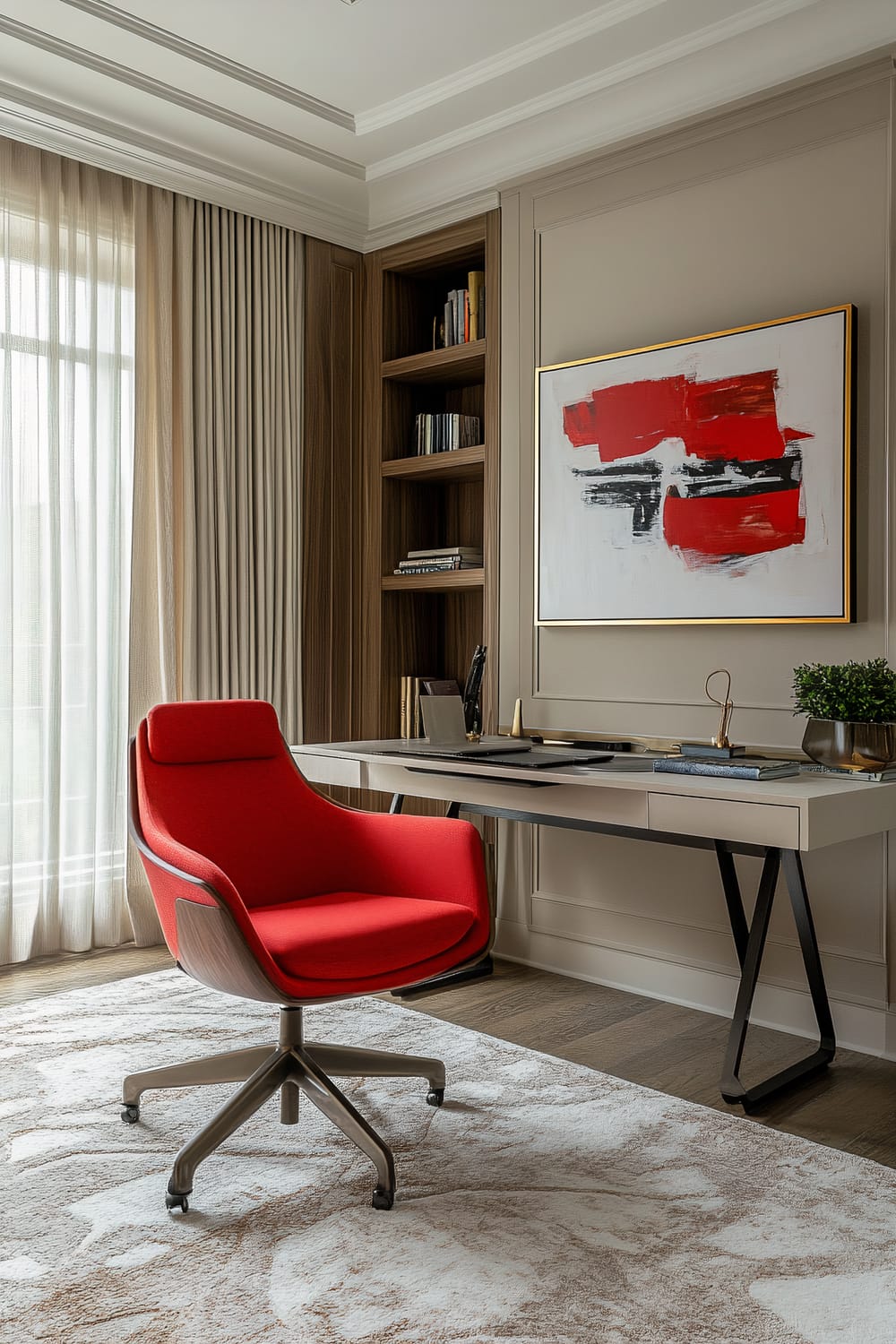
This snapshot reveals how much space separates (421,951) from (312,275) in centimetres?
294

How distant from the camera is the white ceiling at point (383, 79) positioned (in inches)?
114

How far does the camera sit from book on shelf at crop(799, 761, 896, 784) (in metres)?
2.48

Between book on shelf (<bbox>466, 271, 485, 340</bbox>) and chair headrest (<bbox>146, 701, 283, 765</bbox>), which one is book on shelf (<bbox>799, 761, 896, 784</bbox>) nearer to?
chair headrest (<bbox>146, 701, 283, 765</bbox>)

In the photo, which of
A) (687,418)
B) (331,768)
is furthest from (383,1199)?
(687,418)

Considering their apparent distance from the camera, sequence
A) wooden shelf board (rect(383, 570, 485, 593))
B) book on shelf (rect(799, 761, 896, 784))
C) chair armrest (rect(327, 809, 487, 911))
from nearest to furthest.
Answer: chair armrest (rect(327, 809, 487, 911))
book on shelf (rect(799, 761, 896, 784))
wooden shelf board (rect(383, 570, 485, 593))

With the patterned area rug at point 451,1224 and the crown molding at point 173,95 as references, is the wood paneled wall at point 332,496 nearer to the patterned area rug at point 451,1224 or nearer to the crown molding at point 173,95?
the crown molding at point 173,95

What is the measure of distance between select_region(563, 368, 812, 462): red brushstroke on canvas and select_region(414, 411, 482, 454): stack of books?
0.61 metres

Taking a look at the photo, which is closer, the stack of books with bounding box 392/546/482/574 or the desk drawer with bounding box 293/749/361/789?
the desk drawer with bounding box 293/749/361/789

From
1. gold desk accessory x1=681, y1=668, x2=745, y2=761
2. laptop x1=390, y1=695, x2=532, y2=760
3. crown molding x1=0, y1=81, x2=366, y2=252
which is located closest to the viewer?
gold desk accessory x1=681, y1=668, x2=745, y2=761

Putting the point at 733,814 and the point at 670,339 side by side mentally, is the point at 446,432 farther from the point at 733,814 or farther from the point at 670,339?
the point at 733,814

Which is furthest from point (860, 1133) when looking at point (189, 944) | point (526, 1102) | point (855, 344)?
point (855, 344)

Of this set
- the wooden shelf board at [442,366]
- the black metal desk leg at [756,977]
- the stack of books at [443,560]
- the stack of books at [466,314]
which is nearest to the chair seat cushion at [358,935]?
the black metal desk leg at [756,977]

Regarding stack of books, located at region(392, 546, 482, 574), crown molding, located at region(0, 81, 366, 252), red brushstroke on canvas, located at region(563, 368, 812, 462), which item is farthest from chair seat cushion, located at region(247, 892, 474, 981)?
crown molding, located at region(0, 81, 366, 252)

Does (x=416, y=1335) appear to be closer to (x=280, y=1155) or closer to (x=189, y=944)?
(x=280, y=1155)
